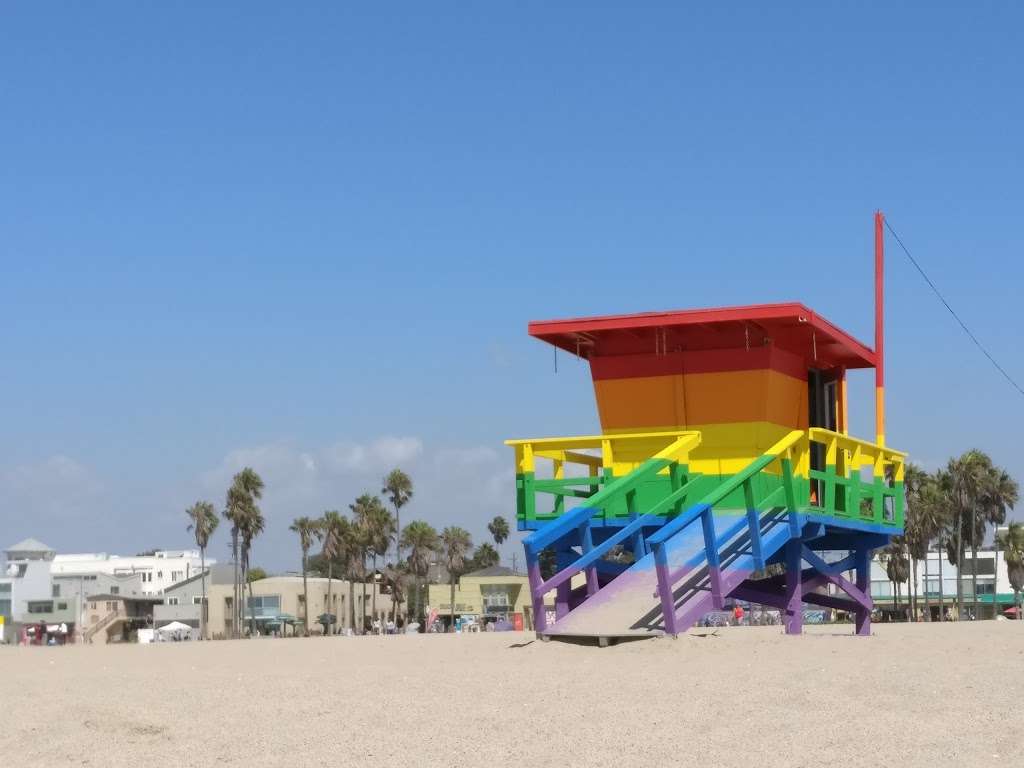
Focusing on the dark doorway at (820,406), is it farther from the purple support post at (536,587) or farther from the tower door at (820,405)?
the purple support post at (536,587)

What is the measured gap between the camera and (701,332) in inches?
707

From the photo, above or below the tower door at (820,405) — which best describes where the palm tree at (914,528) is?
below

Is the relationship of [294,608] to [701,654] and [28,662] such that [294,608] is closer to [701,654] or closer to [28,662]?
[28,662]

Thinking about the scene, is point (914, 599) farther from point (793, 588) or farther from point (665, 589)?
point (665, 589)

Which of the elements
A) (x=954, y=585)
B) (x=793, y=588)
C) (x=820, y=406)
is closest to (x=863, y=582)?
(x=820, y=406)

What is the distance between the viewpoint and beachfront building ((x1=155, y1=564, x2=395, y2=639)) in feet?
300

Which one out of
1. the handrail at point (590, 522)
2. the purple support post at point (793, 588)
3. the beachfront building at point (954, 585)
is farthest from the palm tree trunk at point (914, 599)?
the handrail at point (590, 522)

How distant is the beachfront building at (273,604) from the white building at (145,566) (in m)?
30.4

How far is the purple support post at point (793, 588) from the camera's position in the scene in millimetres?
16594

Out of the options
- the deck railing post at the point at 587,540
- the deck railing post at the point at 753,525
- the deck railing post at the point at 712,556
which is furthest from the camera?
the deck railing post at the point at 587,540

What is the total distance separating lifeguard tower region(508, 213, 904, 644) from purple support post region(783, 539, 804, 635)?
2cm

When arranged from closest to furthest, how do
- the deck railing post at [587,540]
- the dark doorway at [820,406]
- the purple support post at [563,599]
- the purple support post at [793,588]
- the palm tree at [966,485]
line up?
the deck railing post at [587,540]
the purple support post at [793,588]
the purple support post at [563,599]
the dark doorway at [820,406]
the palm tree at [966,485]

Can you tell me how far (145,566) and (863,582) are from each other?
406ft

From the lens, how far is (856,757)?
7852mm
